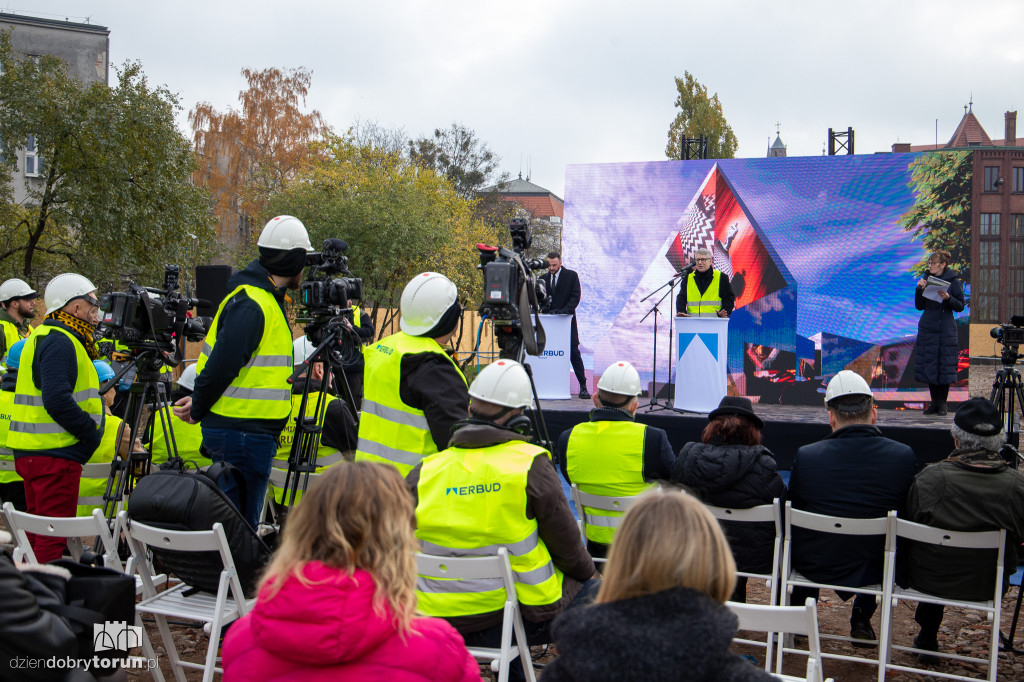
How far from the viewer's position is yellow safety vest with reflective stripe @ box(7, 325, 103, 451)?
15.3 feet

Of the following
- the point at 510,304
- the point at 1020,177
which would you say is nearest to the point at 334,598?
the point at 510,304

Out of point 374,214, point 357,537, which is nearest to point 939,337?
point 357,537

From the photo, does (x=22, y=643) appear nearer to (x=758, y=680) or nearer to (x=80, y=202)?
(x=758, y=680)

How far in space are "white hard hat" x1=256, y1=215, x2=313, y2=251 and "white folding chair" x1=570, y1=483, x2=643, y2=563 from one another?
190 cm

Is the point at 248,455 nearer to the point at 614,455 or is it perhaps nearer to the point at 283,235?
the point at 283,235

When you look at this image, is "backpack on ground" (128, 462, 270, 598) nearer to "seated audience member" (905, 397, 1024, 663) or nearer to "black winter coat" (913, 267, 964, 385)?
"seated audience member" (905, 397, 1024, 663)

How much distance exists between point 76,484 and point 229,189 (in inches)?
1105

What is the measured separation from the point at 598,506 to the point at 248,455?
1777 millimetres

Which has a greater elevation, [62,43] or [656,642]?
[62,43]

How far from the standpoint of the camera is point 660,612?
1.58 meters

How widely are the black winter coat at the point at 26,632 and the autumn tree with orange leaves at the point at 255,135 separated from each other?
95.5 feet

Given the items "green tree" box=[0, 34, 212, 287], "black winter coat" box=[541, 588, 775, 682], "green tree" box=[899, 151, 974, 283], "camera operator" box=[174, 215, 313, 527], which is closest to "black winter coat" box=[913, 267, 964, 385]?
"green tree" box=[899, 151, 974, 283]

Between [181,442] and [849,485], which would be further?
[181,442]

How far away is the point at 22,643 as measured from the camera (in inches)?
73.5
